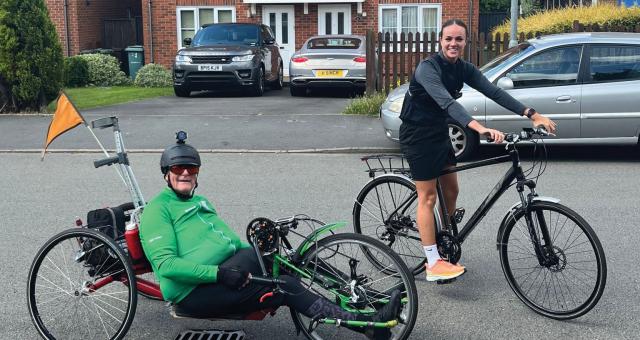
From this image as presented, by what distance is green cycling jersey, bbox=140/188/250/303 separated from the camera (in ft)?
13.5

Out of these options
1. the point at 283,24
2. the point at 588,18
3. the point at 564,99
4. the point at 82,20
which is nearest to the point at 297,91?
the point at 283,24

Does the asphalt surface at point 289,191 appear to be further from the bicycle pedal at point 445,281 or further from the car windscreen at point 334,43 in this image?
the car windscreen at point 334,43

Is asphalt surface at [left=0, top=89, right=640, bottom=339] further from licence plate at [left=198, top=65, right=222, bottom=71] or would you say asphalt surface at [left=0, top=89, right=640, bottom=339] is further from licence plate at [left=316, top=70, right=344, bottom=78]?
licence plate at [left=198, top=65, right=222, bottom=71]

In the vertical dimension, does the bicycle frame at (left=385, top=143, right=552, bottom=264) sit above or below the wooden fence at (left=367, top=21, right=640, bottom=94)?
below

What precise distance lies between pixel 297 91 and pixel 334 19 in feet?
20.5

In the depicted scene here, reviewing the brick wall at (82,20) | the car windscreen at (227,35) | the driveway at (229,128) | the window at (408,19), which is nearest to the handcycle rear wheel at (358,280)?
the driveway at (229,128)

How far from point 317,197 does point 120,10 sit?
2294cm

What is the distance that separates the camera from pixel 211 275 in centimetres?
408

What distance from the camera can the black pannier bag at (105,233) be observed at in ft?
14.8

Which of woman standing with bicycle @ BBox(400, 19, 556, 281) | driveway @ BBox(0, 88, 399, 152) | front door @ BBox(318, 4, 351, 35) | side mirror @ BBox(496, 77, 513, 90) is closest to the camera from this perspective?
woman standing with bicycle @ BBox(400, 19, 556, 281)

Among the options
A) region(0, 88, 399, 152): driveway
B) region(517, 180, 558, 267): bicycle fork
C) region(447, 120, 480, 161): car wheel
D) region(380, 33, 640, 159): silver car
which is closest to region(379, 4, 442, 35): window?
region(0, 88, 399, 152): driveway

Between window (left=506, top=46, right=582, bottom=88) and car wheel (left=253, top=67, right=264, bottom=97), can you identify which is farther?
car wheel (left=253, top=67, right=264, bottom=97)

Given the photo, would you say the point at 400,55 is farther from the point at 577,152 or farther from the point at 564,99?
the point at 564,99

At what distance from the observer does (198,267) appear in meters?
4.09
